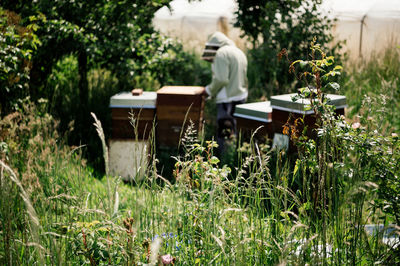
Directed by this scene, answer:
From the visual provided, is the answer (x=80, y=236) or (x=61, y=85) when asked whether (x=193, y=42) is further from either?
(x=80, y=236)

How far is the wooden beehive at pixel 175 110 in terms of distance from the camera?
5598mm

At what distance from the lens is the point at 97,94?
279 inches

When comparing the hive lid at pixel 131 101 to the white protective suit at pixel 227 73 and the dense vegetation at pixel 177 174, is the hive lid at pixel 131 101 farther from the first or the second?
the white protective suit at pixel 227 73

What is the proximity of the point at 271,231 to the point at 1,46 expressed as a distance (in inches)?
141

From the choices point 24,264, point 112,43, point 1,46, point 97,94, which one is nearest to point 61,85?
point 97,94

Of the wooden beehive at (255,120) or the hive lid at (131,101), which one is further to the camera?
the hive lid at (131,101)

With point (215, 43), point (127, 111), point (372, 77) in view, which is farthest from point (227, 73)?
point (372, 77)

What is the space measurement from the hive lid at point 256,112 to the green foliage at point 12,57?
2323 mm

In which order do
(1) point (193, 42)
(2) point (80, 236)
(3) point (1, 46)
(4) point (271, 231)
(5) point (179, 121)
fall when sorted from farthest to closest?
(1) point (193, 42) → (5) point (179, 121) → (3) point (1, 46) → (4) point (271, 231) → (2) point (80, 236)

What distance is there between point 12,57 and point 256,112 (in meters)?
2.56

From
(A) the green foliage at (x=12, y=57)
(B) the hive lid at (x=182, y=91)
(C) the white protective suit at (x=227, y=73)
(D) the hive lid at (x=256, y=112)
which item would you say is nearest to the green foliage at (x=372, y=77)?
A: (C) the white protective suit at (x=227, y=73)

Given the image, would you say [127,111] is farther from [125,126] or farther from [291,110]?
[291,110]

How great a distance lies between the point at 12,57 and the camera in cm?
469

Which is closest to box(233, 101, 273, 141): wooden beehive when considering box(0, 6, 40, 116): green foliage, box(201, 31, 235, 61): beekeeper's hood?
box(201, 31, 235, 61): beekeeper's hood
